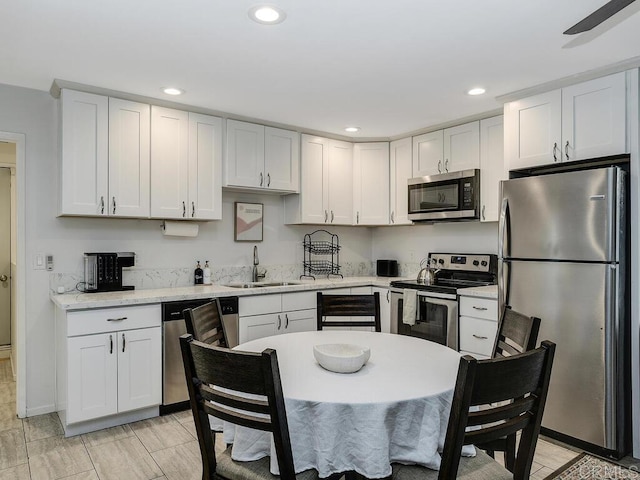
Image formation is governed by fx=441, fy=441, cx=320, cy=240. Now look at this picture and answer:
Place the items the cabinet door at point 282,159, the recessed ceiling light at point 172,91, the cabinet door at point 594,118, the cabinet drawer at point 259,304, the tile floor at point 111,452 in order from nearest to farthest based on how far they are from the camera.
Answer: the tile floor at point 111,452 → the cabinet door at point 594,118 → the recessed ceiling light at point 172,91 → the cabinet drawer at point 259,304 → the cabinet door at point 282,159

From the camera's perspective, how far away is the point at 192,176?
3615mm

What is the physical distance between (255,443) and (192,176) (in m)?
2.54

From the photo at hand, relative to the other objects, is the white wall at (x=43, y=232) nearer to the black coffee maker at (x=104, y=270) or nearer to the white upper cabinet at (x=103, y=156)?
the black coffee maker at (x=104, y=270)

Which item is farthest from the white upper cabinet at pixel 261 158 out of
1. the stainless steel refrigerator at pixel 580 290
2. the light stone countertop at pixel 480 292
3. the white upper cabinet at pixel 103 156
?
the stainless steel refrigerator at pixel 580 290

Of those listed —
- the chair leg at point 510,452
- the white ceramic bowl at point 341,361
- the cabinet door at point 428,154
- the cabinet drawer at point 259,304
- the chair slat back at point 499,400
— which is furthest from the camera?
the cabinet door at point 428,154

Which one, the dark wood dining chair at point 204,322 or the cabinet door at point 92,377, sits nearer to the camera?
the dark wood dining chair at point 204,322

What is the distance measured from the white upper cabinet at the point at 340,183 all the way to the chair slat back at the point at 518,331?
2.67 meters

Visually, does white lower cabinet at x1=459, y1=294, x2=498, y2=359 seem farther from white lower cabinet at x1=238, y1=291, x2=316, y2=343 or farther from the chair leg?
the chair leg

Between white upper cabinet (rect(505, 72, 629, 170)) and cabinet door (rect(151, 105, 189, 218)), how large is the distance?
2.52 m

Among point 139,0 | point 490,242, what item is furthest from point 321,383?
point 490,242

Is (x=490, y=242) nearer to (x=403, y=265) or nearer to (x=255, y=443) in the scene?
(x=403, y=265)

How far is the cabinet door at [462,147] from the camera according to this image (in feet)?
12.6

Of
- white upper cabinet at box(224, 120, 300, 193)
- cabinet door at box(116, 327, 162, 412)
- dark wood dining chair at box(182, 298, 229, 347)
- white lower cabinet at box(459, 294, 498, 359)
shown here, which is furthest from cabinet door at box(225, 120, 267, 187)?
white lower cabinet at box(459, 294, 498, 359)

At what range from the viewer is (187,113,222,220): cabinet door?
362cm
